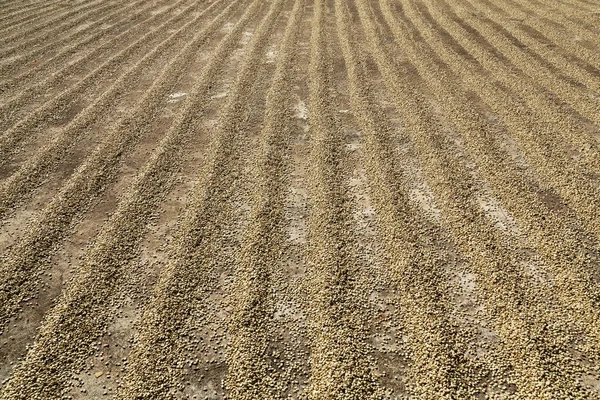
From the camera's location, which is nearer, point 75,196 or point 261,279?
point 261,279

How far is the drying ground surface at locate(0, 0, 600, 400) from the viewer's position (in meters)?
4.44

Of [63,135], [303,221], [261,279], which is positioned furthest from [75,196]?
[303,221]

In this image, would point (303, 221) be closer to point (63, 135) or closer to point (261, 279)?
point (261, 279)

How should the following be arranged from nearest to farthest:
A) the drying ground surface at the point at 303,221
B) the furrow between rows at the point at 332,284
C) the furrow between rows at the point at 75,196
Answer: the furrow between rows at the point at 332,284 → the drying ground surface at the point at 303,221 → the furrow between rows at the point at 75,196

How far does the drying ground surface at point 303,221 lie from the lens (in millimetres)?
4441

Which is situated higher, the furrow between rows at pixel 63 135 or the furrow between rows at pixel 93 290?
the furrow between rows at pixel 63 135

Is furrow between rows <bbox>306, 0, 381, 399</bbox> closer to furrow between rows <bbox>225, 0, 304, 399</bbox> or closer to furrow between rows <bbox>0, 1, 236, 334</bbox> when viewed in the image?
furrow between rows <bbox>225, 0, 304, 399</bbox>

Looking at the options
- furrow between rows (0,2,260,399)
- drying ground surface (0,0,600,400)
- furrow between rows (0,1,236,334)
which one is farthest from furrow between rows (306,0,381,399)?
furrow between rows (0,1,236,334)

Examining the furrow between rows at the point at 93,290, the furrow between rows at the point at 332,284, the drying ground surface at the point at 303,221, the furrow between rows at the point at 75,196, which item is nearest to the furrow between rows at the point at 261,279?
the drying ground surface at the point at 303,221

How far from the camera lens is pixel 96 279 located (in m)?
5.35

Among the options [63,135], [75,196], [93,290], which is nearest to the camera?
[93,290]

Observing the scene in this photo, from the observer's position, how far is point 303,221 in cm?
620

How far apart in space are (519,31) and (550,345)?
10.5 meters

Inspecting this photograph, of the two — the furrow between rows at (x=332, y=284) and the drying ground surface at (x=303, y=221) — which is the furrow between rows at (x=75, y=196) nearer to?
the drying ground surface at (x=303, y=221)
